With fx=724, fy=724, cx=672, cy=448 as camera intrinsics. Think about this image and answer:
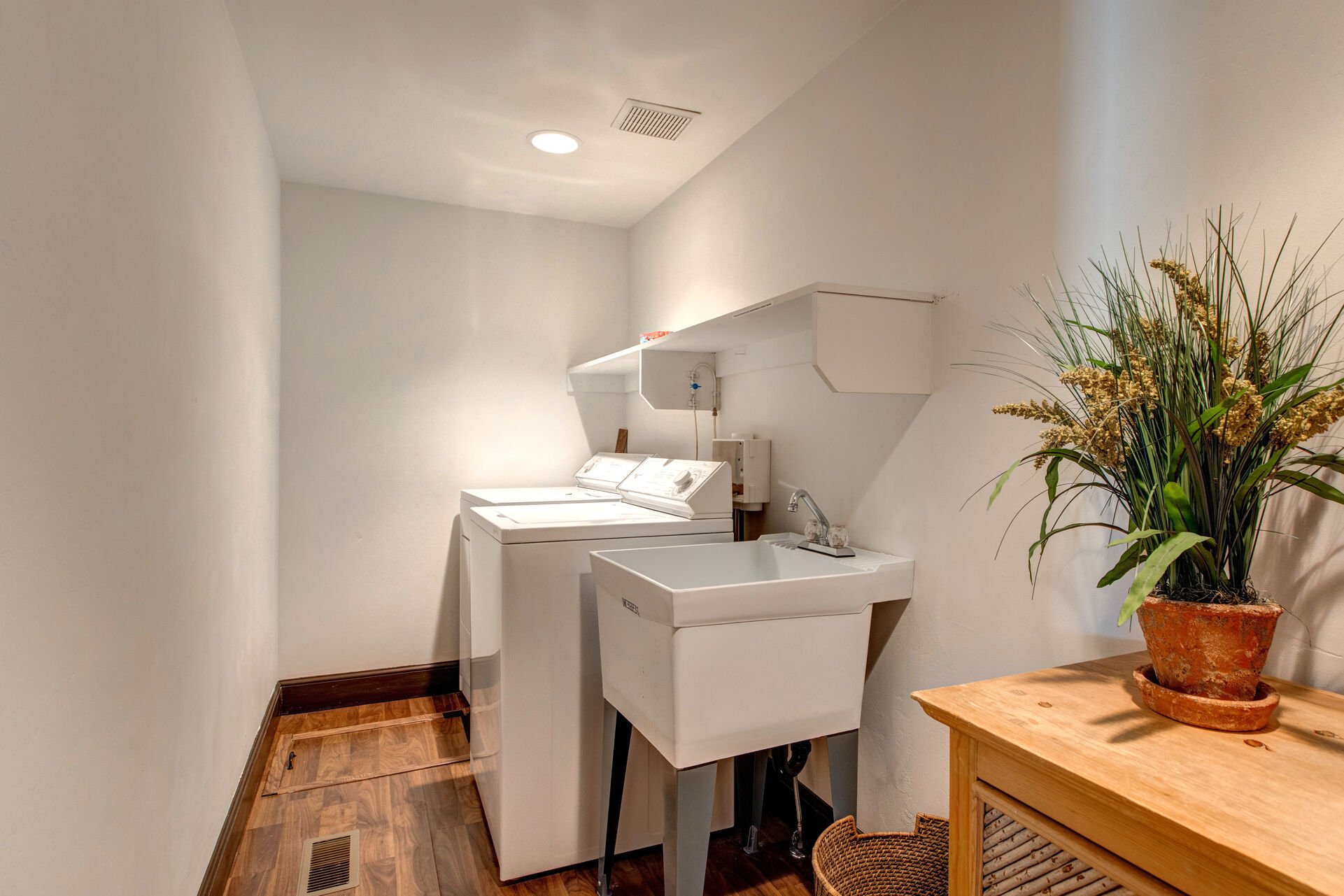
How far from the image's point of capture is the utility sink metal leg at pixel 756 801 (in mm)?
2049

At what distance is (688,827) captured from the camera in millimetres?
1535

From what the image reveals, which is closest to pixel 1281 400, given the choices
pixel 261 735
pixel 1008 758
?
pixel 1008 758

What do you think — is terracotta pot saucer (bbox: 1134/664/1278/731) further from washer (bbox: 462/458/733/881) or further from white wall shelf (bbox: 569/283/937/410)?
washer (bbox: 462/458/733/881)

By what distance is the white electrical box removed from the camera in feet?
7.72

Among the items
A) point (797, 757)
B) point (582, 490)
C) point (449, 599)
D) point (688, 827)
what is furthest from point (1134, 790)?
point (449, 599)

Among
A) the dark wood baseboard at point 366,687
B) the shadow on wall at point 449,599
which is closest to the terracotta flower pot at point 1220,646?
the shadow on wall at point 449,599

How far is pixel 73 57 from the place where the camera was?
95 cm

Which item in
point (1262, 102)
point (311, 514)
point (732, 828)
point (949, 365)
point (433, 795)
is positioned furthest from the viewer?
point (311, 514)

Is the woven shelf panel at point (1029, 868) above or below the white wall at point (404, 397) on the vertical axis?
below

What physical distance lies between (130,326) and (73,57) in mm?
394

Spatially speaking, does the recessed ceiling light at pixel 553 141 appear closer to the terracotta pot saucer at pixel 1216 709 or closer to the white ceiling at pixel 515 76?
the white ceiling at pixel 515 76

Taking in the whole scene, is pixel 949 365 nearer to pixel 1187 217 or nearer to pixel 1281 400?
pixel 1187 217

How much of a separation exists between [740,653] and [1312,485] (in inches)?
38.5

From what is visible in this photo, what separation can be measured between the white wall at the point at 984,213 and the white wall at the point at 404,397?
1.42 metres
